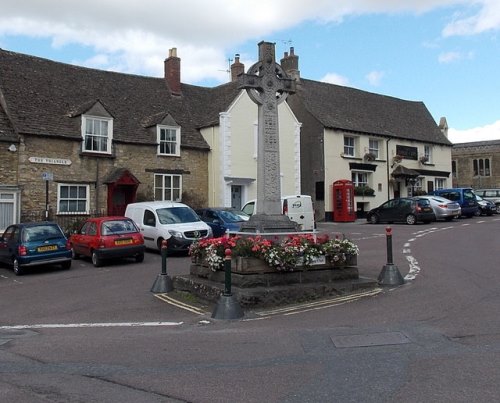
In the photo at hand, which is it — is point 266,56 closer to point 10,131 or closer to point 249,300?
point 249,300

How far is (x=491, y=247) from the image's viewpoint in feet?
55.1

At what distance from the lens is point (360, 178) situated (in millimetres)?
36938

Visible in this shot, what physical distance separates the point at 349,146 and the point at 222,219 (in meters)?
17.4

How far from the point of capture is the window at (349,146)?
3591 centimetres

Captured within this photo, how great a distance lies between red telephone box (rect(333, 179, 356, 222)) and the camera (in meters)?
32.8

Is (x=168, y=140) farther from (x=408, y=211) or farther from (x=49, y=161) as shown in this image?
(x=408, y=211)

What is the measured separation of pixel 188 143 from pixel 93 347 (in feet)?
72.3

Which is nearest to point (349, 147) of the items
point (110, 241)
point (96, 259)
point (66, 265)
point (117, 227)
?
point (117, 227)

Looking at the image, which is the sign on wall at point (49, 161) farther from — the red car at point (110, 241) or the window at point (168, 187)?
the red car at point (110, 241)

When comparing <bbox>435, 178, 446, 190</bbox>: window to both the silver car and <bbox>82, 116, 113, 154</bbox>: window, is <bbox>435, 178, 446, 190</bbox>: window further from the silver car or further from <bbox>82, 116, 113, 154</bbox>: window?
<bbox>82, 116, 113, 154</bbox>: window

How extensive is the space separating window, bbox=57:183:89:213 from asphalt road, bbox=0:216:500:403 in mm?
12403

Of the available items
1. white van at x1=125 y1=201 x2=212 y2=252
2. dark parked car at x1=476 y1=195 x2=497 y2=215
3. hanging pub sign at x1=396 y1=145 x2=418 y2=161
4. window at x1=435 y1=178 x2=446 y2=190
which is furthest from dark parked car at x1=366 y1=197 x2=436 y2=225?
window at x1=435 y1=178 x2=446 y2=190

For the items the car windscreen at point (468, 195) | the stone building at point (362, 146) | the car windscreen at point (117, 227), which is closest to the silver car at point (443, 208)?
the car windscreen at point (468, 195)

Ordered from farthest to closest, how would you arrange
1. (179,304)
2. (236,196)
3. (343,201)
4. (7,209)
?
(343,201)
(236,196)
(7,209)
(179,304)
